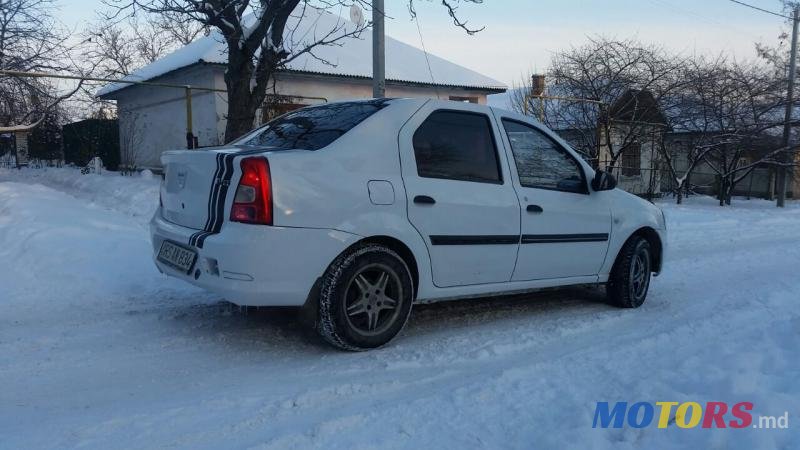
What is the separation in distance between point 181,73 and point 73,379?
14.9 metres

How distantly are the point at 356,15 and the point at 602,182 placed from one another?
20.3 ft

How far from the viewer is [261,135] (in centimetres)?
478

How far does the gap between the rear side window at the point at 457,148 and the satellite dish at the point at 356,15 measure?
5817 mm

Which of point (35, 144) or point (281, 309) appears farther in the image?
point (35, 144)

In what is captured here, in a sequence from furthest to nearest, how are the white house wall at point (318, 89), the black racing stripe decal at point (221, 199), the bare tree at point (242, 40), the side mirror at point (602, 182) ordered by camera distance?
the white house wall at point (318, 89) < the bare tree at point (242, 40) < the side mirror at point (602, 182) < the black racing stripe decal at point (221, 199)

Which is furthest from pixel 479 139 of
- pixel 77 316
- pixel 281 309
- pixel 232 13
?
pixel 232 13

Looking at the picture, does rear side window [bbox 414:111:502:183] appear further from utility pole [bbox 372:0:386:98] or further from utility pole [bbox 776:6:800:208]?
utility pole [bbox 776:6:800:208]

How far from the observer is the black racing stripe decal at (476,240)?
13.9 ft

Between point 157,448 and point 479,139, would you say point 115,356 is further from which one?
point 479,139

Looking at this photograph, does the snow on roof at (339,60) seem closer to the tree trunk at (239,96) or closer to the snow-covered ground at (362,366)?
the tree trunk at (239,96)

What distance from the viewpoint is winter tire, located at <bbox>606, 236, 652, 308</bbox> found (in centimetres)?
552

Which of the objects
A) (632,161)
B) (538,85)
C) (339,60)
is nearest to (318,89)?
(339,60)

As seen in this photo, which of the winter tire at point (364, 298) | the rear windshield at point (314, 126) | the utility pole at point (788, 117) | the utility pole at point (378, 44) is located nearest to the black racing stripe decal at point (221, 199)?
the rear windshield at point (314, 126)

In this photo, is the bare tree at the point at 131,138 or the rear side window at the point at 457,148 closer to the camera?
the rear side window at the point at 457,148
